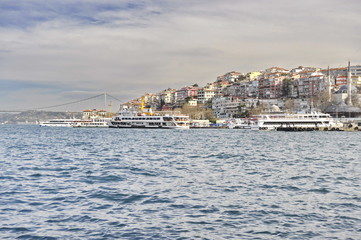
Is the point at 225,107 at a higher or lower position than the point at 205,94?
lower

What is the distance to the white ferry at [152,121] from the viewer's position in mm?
87688

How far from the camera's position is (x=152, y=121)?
89.6m

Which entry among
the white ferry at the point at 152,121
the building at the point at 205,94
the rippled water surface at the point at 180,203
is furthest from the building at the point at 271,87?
the rippled water surface at the point at 180,203

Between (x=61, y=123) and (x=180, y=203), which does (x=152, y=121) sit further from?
(x=180, y=203)

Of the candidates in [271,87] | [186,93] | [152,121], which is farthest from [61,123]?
[271,87]

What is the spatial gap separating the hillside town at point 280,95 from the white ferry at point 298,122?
1833cm

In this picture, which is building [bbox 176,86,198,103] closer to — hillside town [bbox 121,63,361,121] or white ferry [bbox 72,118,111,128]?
hillside town [bbox 121,63,361,121]

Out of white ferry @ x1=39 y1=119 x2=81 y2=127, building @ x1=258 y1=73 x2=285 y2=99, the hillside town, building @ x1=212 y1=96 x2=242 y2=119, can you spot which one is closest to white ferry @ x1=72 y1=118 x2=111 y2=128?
white ferry @ x1=39 y1=119 x2=81 y2=127

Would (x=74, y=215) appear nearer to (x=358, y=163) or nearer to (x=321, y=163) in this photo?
(x=321, y=163)

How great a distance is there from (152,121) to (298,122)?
106ft

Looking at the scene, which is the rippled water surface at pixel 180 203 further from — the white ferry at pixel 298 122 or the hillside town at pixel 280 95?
the hillside town at pixel 280 95

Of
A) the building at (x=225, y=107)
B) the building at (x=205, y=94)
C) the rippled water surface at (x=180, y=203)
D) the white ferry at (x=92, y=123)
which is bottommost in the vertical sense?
the rippled water surface at (x=180, y=203)

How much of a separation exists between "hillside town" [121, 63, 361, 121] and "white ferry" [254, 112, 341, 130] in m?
18.3

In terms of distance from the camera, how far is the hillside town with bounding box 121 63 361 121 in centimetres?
10550
